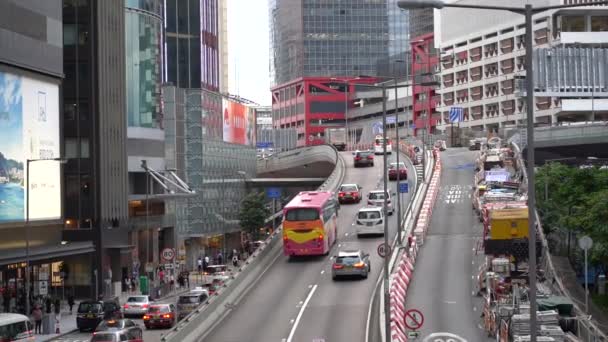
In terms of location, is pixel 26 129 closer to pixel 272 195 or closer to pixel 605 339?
pixel 605 339

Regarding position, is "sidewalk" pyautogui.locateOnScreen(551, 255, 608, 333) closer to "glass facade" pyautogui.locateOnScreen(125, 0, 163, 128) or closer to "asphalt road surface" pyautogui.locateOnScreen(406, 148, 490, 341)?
"asphalt road surface" pyautogui.locateOnScreen(406, 148, 490, 341)

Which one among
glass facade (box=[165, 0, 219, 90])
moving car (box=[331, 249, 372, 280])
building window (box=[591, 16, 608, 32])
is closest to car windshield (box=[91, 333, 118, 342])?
moving car (box=[331, 249, 372, 280])

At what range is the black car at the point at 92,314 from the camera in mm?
60844

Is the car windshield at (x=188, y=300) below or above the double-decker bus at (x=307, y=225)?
below

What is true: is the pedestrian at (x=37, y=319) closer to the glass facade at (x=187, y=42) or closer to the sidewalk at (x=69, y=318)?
the sidewalk at (x=69, y=318)

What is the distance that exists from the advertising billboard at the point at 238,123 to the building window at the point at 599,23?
163ft

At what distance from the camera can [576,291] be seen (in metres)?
61.3

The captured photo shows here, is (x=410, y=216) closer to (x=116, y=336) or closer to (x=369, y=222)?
(x=369, y=222)

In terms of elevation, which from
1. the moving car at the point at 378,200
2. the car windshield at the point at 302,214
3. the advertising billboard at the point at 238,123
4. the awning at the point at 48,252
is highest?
the advertising billboard at the point at 238,123

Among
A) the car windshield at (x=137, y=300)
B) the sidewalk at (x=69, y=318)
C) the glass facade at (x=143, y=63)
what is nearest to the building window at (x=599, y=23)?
the glass facade at (x=143, y=63)

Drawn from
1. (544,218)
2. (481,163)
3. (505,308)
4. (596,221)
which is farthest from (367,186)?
(505,308)

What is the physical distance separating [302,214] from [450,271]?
8982mm

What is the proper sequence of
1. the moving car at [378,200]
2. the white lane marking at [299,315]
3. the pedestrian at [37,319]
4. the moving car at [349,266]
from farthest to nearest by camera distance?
1. the moving car at [378,200]
2. the pedestrian at [37,319]
3. the moving car at [349,266]
4. the white lane marking at [299,315]

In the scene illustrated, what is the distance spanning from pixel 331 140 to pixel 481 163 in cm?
6125
